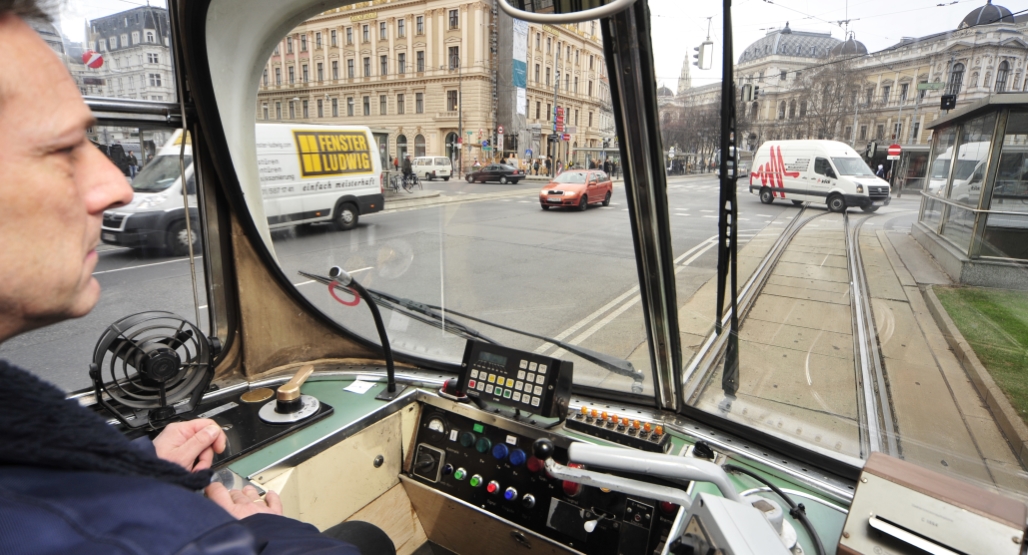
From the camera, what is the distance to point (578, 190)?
8.72ft

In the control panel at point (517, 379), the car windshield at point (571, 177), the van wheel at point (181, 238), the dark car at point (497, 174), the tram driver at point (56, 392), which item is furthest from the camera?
the dark car at point (497, 174)

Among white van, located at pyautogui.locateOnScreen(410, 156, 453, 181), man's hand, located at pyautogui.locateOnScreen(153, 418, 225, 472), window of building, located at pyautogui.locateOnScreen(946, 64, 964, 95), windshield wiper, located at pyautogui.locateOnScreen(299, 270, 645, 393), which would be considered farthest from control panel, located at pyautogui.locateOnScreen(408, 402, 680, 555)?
window of building, located at pyautogui.locateOnScreen(946, 64, 964, 95)

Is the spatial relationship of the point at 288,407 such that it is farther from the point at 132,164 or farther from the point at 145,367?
the point at 132,164

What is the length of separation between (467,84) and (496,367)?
3.99 feet

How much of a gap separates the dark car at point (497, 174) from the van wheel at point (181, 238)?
1241mm

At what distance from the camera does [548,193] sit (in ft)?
10.6

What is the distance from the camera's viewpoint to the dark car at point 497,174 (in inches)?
101

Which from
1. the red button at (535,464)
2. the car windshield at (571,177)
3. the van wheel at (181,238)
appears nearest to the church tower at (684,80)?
the car windshield at (571,177)

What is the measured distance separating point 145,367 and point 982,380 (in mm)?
2740

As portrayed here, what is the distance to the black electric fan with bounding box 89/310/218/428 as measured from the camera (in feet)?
5.65

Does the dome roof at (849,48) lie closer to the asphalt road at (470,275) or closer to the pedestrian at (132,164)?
the asphalt road at (470,275)

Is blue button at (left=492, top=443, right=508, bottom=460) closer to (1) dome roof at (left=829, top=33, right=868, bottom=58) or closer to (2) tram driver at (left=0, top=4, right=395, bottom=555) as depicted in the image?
(2) tram driver at (left=0, top=4, right=395, bottom=555)

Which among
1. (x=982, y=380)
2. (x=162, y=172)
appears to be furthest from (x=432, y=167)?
(x=982, y=380)

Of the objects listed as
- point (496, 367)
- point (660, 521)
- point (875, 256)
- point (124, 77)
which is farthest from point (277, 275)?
point (875, 256)
